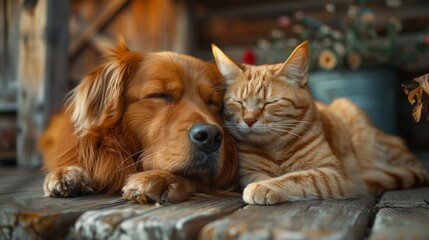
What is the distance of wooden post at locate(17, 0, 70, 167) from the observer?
160 inches

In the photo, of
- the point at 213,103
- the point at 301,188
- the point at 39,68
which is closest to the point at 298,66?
the point at 213,103

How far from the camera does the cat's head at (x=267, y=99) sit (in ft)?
7.46

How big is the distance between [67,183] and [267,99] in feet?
3.50

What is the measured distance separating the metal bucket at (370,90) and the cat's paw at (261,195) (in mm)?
2789

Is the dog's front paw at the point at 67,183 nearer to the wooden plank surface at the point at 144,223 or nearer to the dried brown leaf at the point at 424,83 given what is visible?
the wooden plank surface at the point at 144,223

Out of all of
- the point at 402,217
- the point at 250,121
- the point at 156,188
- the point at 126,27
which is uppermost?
the point at 126,27

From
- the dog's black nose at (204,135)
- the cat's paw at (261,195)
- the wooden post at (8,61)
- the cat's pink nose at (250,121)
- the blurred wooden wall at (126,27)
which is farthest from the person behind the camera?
the blurred wooden wall at (126,27)

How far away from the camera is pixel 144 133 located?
7.05 feet

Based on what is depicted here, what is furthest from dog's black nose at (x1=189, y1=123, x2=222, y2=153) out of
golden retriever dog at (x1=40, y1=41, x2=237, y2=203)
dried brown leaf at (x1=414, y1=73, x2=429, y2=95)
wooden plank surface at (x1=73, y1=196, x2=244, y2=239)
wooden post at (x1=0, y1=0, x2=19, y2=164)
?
wooden post at (x1=0, y1=0, x2=19, y2=164)

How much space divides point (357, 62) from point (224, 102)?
228 centimetres

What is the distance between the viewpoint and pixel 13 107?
16.2ft

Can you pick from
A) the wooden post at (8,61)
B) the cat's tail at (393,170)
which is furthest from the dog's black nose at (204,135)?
the wooden post at (8,61)

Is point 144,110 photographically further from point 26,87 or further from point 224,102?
point 26,87

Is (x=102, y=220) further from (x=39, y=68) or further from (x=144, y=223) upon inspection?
(x=39, y=68)
